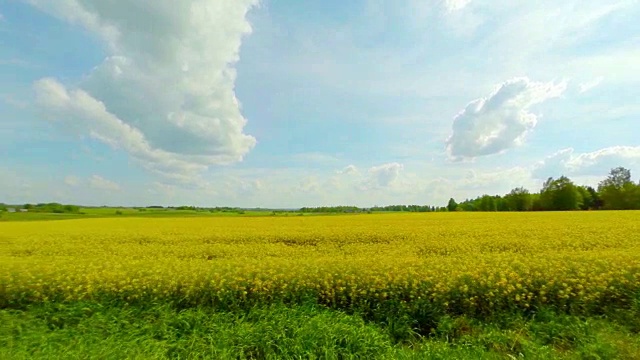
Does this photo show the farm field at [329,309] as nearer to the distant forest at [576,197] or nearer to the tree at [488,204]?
the distant forest at [576,197]

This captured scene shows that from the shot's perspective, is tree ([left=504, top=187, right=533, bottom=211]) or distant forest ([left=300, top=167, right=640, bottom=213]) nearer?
Result: distant forest ([left=300, top=167, right=640, bottom=213])

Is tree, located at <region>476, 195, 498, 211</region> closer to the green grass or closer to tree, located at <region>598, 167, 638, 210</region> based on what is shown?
tree, located at <region>598, 167, 638, 210</region>

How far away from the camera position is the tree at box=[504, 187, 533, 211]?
60531mm

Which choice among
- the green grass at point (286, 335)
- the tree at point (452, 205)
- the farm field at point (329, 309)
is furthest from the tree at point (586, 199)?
the green grass at point (286, 335)

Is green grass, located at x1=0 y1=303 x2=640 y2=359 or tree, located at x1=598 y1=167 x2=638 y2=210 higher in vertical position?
tree, located at x1=598 y1=167 x2=638 y2=210

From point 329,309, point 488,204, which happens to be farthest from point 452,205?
point 329,309

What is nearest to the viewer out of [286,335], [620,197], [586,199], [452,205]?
[286,335]

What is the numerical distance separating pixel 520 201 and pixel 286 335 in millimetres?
73708

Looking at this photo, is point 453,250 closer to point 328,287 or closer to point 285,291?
point 328,287

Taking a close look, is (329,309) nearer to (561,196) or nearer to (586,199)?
(561,196)

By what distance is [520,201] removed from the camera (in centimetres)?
6219

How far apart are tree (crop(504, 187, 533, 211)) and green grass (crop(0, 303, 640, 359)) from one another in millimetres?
69196

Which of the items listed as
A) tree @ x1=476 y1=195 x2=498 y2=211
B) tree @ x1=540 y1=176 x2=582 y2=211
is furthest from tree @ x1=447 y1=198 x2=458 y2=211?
tree @ x1=540 y1=176 x2=582 y2=211

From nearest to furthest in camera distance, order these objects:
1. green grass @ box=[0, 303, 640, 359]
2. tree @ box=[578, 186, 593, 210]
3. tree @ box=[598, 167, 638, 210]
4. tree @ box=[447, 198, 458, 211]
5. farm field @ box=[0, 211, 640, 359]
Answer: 1. green grass @ box=[0, 303, 640, 359]
2. farm field @ box=[0, 211, 640, 359]
3. tree @ box=[598, 167, 638, 210]
4. tree @ box=[578, 186, 593, 210]
5. tree @ box=[447, 198, 458, 211]
